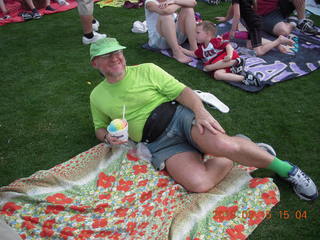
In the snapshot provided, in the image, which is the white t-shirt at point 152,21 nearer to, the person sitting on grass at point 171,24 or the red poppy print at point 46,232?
the person sitting on grass at point 171,24

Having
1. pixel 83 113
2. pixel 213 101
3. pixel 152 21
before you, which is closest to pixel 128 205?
pixel 83 113

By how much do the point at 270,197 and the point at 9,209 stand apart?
2045mm

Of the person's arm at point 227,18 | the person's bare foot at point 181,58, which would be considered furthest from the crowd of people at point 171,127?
the person's arm at point 227,18

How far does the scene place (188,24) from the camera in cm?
472

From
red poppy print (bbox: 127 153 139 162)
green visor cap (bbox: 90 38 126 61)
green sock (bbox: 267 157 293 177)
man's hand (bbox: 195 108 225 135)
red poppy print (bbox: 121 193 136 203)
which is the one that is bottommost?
red poppy print (bbox: 121 193 136 203)

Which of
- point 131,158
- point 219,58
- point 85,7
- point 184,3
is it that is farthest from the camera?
point 85,7

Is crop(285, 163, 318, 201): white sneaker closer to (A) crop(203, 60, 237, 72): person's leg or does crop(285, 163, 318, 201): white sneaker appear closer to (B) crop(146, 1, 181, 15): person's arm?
(A) crop(203, 60, 237, 72): person's leg

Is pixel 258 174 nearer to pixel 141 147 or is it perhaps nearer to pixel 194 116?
pixel 194 116

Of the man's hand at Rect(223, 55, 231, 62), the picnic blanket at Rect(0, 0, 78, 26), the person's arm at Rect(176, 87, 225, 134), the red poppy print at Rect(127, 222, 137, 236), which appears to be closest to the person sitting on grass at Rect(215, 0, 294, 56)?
the man's hand at Rect(223, 55, 231, 62)

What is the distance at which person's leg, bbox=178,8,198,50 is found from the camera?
15.3 ft

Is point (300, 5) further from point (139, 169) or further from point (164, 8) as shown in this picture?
point (139, 169)

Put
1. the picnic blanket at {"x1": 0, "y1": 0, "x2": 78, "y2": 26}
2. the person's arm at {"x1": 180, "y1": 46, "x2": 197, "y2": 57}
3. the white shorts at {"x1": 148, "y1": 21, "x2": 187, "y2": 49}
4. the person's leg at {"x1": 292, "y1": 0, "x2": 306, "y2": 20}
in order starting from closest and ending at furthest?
the person's arm at {"x1": 180, "y1": 46, "x2": 197, "y2": 57}, the white shorts at {"x1": 148, "y1": 21, "x2": 187, "y2": 49}, the person's leg at {"x1": 292, "y1": 0, "x2": 306, "y2": 20}, the picnic blanket at {"x1": 0, "y1": 0, "x2": 78, "y2": 26}

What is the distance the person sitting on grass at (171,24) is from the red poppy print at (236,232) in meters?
2.89

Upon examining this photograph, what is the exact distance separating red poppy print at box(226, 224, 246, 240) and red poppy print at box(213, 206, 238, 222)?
88mm
